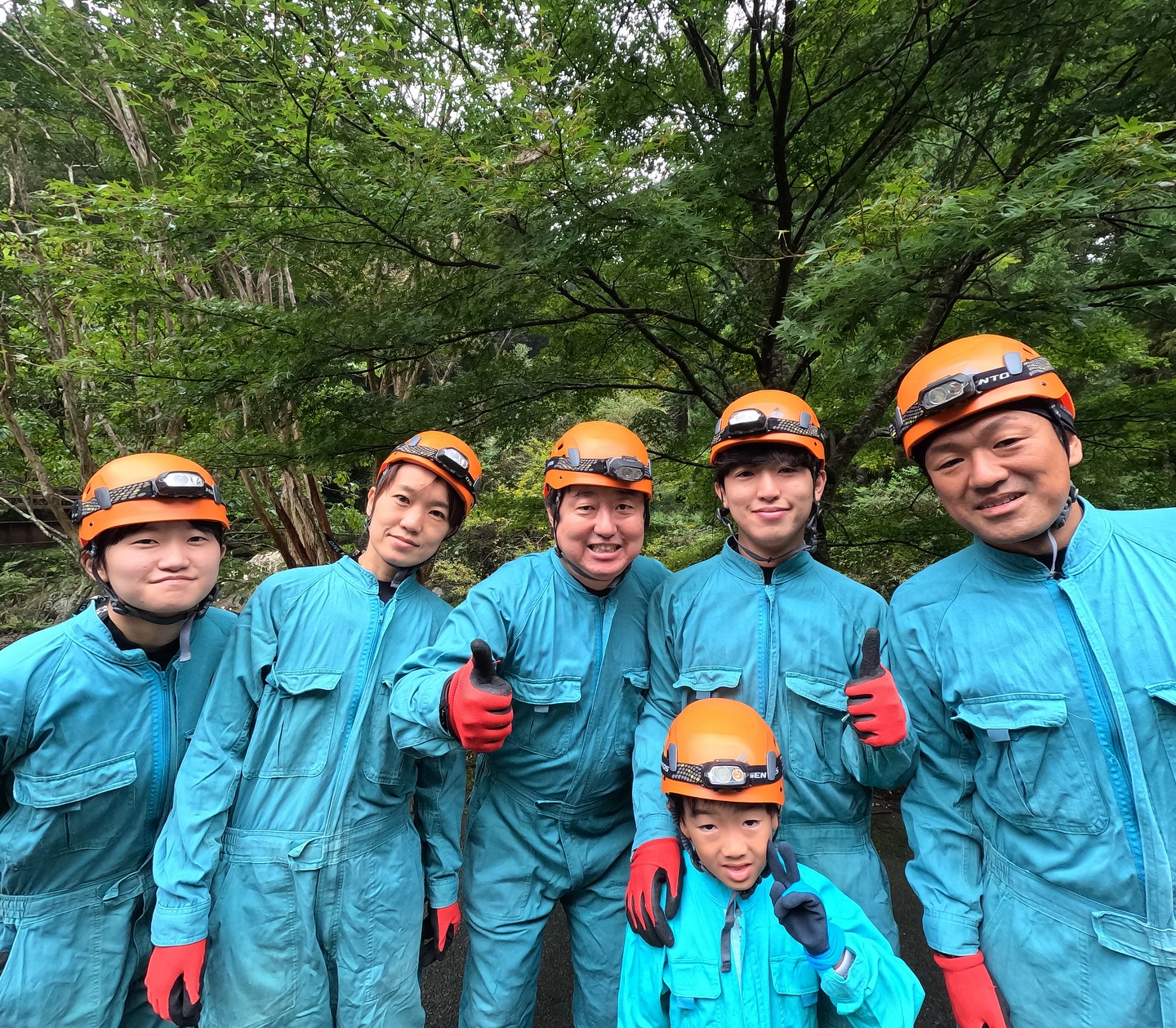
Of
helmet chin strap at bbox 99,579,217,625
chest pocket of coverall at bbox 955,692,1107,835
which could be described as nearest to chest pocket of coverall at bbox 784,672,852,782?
chest pocket of coverall at bbox 955,692,1107,835

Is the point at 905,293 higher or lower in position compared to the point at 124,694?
higher

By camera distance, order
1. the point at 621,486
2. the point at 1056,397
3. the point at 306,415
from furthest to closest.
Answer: the point at 306,415 < the point at 621,486 < the point at 1056,397

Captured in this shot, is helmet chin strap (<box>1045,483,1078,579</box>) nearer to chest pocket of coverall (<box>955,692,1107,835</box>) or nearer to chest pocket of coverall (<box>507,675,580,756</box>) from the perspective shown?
chest pocket of coverall (<box>955,692,1107,835</box>)

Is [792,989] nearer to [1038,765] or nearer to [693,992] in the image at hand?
[693,992]

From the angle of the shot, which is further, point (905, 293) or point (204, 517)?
point (905, 293)

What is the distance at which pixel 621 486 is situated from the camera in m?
2.21

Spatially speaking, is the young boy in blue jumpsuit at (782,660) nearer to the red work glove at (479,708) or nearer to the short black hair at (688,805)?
the short black hair at (688,805)

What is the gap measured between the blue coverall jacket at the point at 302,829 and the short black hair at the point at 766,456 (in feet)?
4.78

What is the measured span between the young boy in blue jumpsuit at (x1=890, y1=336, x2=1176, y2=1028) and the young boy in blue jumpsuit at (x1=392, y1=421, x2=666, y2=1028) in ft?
3.45

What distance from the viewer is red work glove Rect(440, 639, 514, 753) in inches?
68.0

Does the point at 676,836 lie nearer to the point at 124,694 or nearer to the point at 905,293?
the point at 124,694

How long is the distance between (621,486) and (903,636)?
1130 mm

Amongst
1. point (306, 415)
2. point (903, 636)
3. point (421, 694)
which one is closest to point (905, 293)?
point (903, 636)

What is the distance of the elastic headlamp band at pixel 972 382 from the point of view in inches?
60.9
